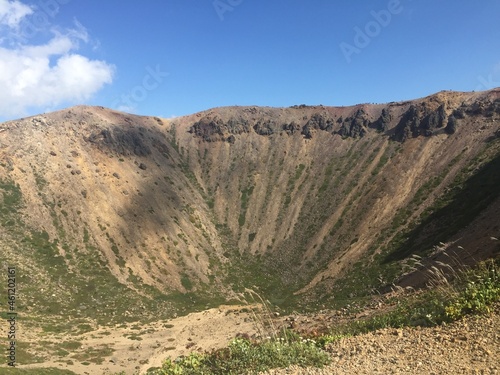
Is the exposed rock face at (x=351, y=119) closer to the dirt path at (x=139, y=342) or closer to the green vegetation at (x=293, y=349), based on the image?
the dirt path at (x=139, y=342)

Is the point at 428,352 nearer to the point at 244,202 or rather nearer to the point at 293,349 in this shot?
the point at 293,349

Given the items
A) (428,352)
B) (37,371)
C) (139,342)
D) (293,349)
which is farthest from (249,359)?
(139,342)

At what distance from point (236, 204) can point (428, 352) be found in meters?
102

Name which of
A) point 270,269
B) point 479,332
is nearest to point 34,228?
point 270,269

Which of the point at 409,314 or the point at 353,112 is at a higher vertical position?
the point at 353,112

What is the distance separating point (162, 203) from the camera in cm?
9900

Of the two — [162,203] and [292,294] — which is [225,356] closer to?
[292,294]

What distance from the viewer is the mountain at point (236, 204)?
6806 centimetres

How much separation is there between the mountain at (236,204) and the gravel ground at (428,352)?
4404cm

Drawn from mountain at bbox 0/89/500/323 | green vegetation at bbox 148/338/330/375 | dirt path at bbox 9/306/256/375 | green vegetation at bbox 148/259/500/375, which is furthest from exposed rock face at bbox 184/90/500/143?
green vegetation at bbox 148/338/330/375

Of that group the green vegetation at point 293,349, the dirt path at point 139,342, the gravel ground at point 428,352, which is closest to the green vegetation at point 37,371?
the dirt path at point 139,342

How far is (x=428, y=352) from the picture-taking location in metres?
9.70

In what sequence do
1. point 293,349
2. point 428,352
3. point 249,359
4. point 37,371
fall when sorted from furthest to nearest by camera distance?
point 37,371, point 293,349, point 249,359, point 428,352

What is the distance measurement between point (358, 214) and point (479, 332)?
274 feet
